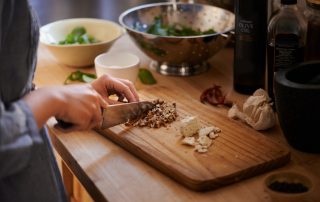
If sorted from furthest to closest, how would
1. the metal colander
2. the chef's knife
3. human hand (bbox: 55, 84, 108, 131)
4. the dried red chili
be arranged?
1. the metal colander
2. the dried red chili
3. the chef's knife
4. human hand (bbox: 55, 84, 108, 131)

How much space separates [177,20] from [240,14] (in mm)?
391

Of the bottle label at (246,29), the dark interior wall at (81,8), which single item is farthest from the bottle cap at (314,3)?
the dark interior wall at (81,8)

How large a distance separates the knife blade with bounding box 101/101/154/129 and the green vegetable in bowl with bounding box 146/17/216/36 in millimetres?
417

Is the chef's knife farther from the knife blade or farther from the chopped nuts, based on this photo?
the chopped nuts

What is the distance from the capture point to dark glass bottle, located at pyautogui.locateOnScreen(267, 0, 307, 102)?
1100mm

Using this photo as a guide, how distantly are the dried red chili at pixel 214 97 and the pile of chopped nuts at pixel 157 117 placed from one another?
0.14 metres

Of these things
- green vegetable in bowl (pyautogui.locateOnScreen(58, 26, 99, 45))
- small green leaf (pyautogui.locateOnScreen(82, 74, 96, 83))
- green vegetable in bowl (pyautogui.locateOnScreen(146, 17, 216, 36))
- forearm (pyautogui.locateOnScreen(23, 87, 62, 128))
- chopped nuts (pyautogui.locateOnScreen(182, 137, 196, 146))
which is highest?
forearm (pyautogui.locateOnScreen(23, 87, 62, 128))

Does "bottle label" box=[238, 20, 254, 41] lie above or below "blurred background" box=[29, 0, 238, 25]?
above

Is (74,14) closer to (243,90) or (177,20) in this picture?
(177,20)

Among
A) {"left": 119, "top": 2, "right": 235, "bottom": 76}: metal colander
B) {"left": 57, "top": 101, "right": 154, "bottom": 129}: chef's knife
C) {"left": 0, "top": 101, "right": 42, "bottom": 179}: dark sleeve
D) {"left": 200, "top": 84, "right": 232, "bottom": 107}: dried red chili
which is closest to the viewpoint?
{"left": 0, "top": 101, "right": 42, "bottom": 179}: dark sleeve

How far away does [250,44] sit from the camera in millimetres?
1210

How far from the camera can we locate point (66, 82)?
139 centimetres

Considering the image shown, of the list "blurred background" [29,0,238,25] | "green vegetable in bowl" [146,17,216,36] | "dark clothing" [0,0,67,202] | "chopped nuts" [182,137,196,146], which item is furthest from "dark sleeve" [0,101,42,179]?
"blurred background" [29,0,238,25]

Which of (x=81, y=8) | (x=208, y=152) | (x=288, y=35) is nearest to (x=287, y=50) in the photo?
(x=288, y=35)
